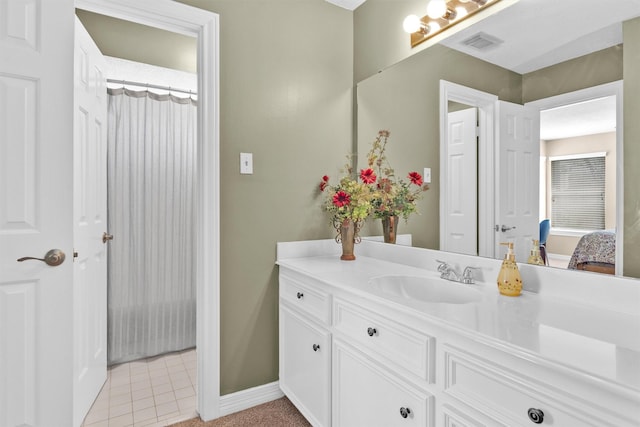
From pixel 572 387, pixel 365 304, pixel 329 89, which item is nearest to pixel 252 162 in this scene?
pixel 329 89

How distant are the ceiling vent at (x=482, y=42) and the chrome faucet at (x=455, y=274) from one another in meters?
0.97

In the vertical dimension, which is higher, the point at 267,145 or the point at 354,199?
the point at 267,145

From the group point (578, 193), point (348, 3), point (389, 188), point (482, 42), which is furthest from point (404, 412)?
point (348, 3)

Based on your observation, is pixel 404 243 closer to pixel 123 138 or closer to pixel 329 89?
pixel 329 89

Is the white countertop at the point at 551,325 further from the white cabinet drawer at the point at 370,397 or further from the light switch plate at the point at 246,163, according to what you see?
the light switch plate at the point at 246,163

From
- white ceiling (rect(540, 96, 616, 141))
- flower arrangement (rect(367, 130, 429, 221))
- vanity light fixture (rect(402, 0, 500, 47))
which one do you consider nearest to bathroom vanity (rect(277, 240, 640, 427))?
flower arrangement (rect(367, 130, 429, 221))

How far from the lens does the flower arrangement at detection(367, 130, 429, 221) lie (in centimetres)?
189

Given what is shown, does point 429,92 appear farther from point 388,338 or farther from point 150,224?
point 150,224

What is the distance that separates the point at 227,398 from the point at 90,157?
A: 150cm

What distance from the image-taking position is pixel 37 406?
4.63 feet

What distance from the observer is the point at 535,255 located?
51.8 inches

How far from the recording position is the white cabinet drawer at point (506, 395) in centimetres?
72

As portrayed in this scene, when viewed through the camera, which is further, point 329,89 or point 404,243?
point 329,89

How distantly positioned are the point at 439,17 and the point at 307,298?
1.52 m
